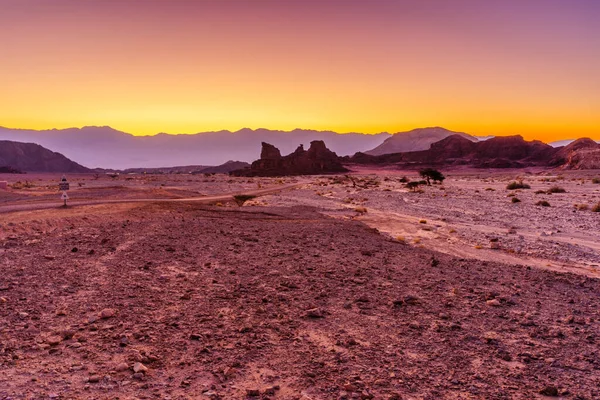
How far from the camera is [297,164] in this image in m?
132

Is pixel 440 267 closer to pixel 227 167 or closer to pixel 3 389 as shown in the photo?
pixel 3 389

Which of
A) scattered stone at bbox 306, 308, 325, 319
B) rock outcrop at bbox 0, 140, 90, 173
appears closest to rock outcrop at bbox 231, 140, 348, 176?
rock outcrop at bbox 0, 140, 90, 173

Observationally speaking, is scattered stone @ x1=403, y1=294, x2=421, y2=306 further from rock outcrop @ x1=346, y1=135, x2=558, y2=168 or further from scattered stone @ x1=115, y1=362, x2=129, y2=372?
rock outcrop @ x1=346, y1=135, x2=558, y2=168

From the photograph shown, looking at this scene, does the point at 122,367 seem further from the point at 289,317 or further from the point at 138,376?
the point at 289,317

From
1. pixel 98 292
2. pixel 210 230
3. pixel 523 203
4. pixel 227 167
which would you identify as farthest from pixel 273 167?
pixel 98 292

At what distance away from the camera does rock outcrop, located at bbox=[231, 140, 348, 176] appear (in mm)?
125188

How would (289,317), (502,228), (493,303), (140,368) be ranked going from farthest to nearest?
(502,228) < (493,303) < (289,317) < (140,368)

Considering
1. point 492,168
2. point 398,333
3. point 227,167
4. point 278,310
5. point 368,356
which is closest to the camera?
point 368,356

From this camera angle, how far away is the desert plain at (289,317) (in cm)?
556

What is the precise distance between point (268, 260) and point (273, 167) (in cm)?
11951

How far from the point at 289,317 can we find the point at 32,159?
7199 inches

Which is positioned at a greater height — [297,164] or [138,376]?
[297,164]

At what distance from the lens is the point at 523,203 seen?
102ft

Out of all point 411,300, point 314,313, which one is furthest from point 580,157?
point 314,313
